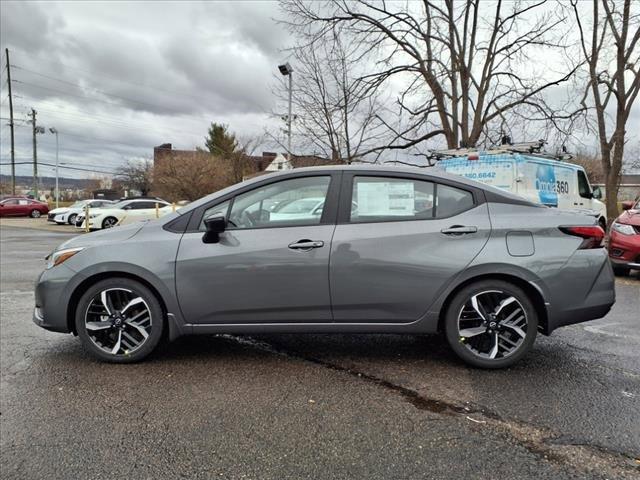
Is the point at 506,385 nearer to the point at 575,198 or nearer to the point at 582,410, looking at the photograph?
the point at 582,410

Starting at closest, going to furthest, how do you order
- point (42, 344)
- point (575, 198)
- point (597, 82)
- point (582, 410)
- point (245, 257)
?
point (582, 410), point (245, 257), point (42, 344), point (575, 198), point (597, 82)

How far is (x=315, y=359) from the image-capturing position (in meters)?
3.96

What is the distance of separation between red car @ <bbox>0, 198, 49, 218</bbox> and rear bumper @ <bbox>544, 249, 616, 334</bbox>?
126ft

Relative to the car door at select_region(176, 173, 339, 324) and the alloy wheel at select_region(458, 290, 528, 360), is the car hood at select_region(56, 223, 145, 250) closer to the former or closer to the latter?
the car door at select_region(176, 173, 339, 324)

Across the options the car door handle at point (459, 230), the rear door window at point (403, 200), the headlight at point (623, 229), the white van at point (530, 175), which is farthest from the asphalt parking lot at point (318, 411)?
the white van at point (530, 175)

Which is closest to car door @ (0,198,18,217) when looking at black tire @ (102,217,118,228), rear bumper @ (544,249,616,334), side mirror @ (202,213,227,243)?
black tire @ (102,217,118,228)

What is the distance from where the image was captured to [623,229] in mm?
7738

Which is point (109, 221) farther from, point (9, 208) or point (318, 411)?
point (318, 411)

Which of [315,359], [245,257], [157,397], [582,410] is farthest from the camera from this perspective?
[315,359]

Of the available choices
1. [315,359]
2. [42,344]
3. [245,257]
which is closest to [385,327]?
[315,359]

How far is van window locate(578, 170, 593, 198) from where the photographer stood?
12180mm

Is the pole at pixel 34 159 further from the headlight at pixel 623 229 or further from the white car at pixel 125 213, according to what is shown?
the headlight at pixel 623 229

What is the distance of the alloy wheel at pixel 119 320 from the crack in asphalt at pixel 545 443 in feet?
6.02

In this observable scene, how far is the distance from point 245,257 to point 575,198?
1101 cm
